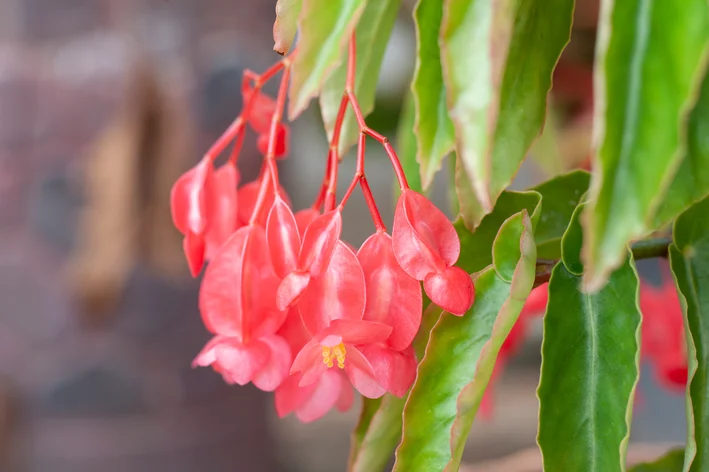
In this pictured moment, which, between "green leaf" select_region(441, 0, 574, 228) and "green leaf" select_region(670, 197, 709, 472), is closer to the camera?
"green leaf" select_region(441, 0, 574, 228)

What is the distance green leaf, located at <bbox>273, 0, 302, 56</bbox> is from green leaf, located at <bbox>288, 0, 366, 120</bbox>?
0.06 feet

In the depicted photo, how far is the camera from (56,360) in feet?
5.64

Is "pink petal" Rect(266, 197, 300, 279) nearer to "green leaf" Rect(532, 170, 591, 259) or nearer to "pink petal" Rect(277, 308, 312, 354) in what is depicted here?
"pink petal" Rect(277, 308, 312, 354)

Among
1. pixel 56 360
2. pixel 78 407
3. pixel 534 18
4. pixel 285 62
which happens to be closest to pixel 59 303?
pixel 56 360

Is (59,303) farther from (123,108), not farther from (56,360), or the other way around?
(123,108)

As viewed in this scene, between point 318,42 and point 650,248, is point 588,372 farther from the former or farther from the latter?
point 318,42

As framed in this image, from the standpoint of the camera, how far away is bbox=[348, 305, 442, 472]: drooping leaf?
410 millimetres

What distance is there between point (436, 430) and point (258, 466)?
1.67 metres

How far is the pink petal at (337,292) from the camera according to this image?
0.34 meters

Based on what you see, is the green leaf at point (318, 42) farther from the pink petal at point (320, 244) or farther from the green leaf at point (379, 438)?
the green leaf at point (379, 438)

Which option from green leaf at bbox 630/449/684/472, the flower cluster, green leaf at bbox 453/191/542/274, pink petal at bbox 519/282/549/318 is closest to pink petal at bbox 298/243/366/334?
the flower cluster

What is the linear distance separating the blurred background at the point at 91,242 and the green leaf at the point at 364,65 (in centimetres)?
114

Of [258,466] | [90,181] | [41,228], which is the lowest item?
[258,466]

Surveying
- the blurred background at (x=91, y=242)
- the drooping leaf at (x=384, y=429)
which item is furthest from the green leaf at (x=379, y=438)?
the blurred background at (x=91, y=242)
